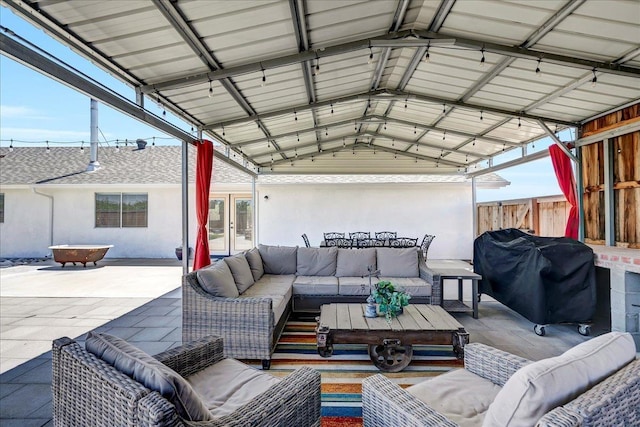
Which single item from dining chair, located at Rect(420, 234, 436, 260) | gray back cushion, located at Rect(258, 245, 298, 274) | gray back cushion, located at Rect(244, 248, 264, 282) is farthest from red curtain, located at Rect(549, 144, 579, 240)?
gray back cushion, located at Rect(244, 248, 264, 282)

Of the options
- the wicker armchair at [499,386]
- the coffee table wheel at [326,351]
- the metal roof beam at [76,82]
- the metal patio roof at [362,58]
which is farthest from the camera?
the coffee table wheel at [326,351]

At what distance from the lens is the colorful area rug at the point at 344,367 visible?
250 centimetres

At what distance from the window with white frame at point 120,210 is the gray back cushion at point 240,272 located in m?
8.12

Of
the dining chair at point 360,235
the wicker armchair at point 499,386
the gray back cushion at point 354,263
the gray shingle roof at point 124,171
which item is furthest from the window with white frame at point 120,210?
the wicker armchair at point 499,386

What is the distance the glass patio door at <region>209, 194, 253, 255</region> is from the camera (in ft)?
37.9

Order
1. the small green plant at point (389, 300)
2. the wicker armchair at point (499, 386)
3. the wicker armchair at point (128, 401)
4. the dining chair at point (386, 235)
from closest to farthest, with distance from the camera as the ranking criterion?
the wicker armchair at point (499, 386) < the wicker armchair at point (128, 401) < the small green plant at point (389, 300) < the dining chair at point (386, 235)

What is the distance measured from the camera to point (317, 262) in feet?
17.4

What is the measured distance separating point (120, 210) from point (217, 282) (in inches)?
371

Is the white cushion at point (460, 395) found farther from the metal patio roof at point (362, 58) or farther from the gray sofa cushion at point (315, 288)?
the metal patio roof at point (362, 58)

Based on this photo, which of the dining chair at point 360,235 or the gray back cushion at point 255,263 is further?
the dining chair at point 360,235

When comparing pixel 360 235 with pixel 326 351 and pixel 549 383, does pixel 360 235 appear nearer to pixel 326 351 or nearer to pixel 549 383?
pixel 326 351

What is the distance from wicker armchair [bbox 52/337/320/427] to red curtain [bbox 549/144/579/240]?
601 cm

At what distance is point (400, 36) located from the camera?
4.24 meters

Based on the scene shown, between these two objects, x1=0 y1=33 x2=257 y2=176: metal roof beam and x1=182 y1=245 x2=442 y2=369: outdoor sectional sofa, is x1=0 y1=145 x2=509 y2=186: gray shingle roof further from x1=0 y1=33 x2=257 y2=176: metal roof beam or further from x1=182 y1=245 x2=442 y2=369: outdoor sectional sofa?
x1=0 y1=33 x2=257 y2=176: metal roof beam
